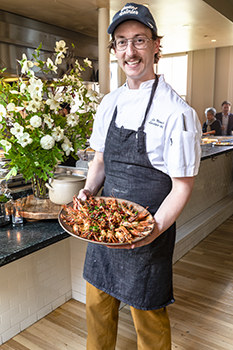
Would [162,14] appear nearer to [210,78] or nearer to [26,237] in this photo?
[210,78]

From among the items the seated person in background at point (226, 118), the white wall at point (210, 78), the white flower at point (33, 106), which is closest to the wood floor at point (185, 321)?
the white flower at point (33, 106)

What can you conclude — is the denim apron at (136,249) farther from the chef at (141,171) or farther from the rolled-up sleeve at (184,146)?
the rolled-up sleeve at (184,146)

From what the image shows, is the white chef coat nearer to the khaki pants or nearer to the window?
the khaki pants

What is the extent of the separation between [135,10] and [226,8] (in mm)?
5504

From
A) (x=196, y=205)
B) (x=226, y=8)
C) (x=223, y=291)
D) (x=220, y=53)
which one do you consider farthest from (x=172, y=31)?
(x=223, y=291)

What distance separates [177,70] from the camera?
1021cm

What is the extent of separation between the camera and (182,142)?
1250mm

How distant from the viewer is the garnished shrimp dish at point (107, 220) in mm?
1196

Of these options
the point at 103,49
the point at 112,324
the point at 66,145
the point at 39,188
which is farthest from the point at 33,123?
the point at 103,49

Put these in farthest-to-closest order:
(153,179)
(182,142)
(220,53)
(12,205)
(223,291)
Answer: (220,53) → (223,291) → (12,205) → (153,179) → (182,142)

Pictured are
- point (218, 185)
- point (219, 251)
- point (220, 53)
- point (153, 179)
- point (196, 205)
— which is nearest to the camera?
point (153, 179)

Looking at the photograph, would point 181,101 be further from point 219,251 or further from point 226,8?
point 226,8

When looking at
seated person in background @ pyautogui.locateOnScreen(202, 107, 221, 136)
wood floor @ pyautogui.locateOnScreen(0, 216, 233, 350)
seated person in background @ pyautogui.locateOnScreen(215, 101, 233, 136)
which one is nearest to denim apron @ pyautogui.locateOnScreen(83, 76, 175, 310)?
wood floor @ pyautogui.locateOnScreen(0, 216, 233, 350)

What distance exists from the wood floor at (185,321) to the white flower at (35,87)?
155 cm
